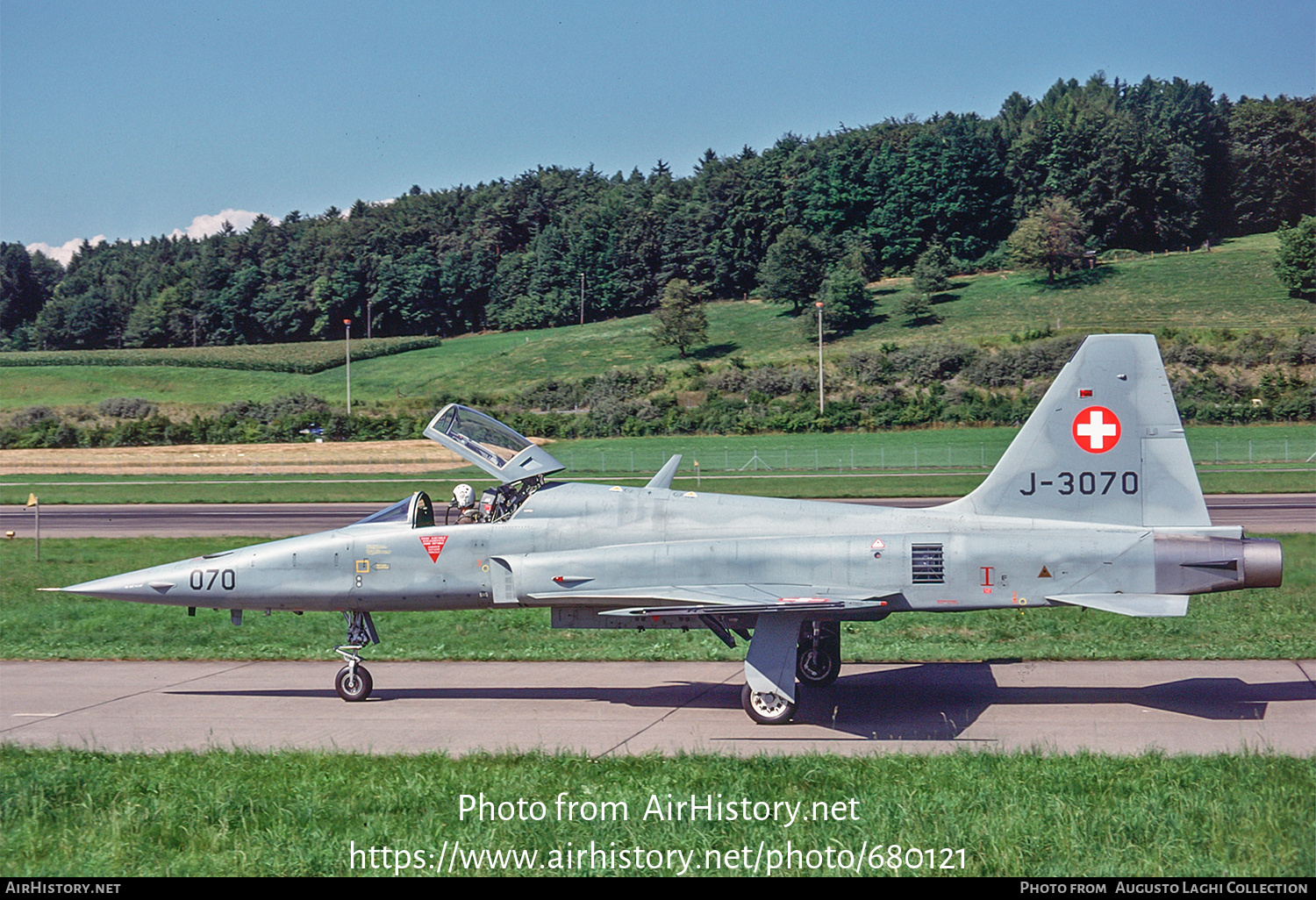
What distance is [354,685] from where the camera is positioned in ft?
46.3

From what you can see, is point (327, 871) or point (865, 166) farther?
point (865, 166)

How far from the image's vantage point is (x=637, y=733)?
12.0 m

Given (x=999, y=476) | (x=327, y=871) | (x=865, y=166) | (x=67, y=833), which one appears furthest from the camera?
(x=865, y=166)

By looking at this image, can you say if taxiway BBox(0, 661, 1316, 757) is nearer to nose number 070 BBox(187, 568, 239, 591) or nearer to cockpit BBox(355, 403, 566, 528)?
nose number 070 BBox(187, 568, 239, 591)

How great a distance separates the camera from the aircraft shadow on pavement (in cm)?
1220

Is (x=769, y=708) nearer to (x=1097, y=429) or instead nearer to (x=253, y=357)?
(x=1097, y=429)

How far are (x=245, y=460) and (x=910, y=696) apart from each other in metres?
63.6

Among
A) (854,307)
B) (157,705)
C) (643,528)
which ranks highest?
(854,307)

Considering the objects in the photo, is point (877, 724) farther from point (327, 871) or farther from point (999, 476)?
point (327, 871)

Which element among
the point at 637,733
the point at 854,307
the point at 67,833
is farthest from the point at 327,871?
the point at 854,307

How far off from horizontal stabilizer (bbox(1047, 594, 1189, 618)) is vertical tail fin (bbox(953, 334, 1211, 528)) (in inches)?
35.4

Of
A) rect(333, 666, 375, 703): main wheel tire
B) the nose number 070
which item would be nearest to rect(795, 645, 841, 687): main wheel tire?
rect(333, 666, 375, 703): main wheel tire

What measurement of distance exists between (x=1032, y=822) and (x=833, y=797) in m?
1.62

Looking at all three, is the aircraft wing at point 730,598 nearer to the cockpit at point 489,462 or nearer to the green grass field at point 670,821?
the cockpit at point 489,462
